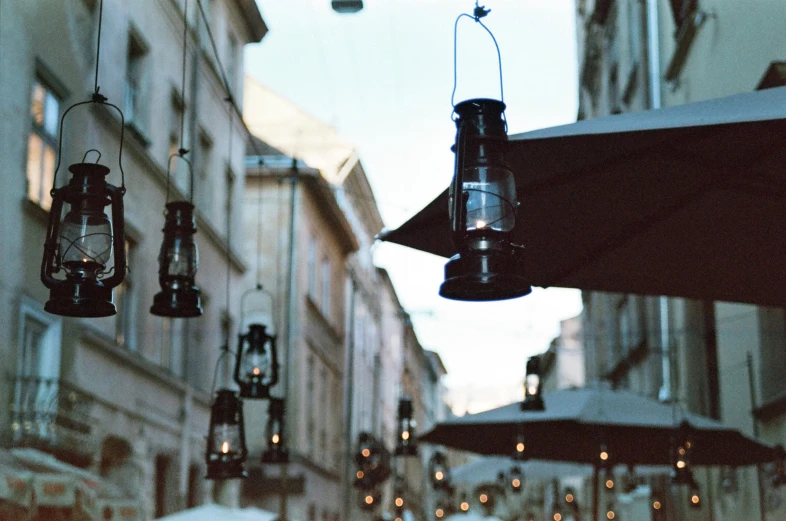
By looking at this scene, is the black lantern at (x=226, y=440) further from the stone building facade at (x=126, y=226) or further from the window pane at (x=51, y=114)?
the window pane at (x=51, y=114)

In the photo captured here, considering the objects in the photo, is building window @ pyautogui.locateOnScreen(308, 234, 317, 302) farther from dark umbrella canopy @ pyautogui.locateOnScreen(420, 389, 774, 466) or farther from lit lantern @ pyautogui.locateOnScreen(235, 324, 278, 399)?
lit lantern @ pyautogui.locateOnScreen(235, 324, 278, 399)

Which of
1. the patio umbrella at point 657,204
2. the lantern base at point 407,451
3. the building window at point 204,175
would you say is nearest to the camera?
the patio umbrella at point 657,204

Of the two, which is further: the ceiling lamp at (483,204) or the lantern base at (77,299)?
the lantern base at (77,299)

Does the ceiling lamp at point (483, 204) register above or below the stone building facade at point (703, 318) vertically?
below

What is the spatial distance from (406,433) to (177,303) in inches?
295

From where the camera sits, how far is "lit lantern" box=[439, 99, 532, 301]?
4176 millimetres

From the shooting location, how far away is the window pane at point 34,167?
12.2m

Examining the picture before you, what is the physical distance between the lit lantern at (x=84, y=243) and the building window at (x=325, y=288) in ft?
92.8

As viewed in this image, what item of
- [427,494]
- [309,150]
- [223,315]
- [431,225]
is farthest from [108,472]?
[427,494]

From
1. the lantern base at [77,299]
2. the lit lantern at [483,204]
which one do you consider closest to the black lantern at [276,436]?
the lantern base at [77,299]

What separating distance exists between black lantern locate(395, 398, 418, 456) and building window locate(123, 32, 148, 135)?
5479mm

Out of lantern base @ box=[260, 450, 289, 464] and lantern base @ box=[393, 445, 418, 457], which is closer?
lantern base @ box=[260, 450, 289, 464]

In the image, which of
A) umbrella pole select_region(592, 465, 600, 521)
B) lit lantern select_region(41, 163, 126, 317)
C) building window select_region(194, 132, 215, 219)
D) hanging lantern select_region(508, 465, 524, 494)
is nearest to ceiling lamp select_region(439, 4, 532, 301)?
lit lantern select_region(41, 163, 126, 317)

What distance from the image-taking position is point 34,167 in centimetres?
1234
